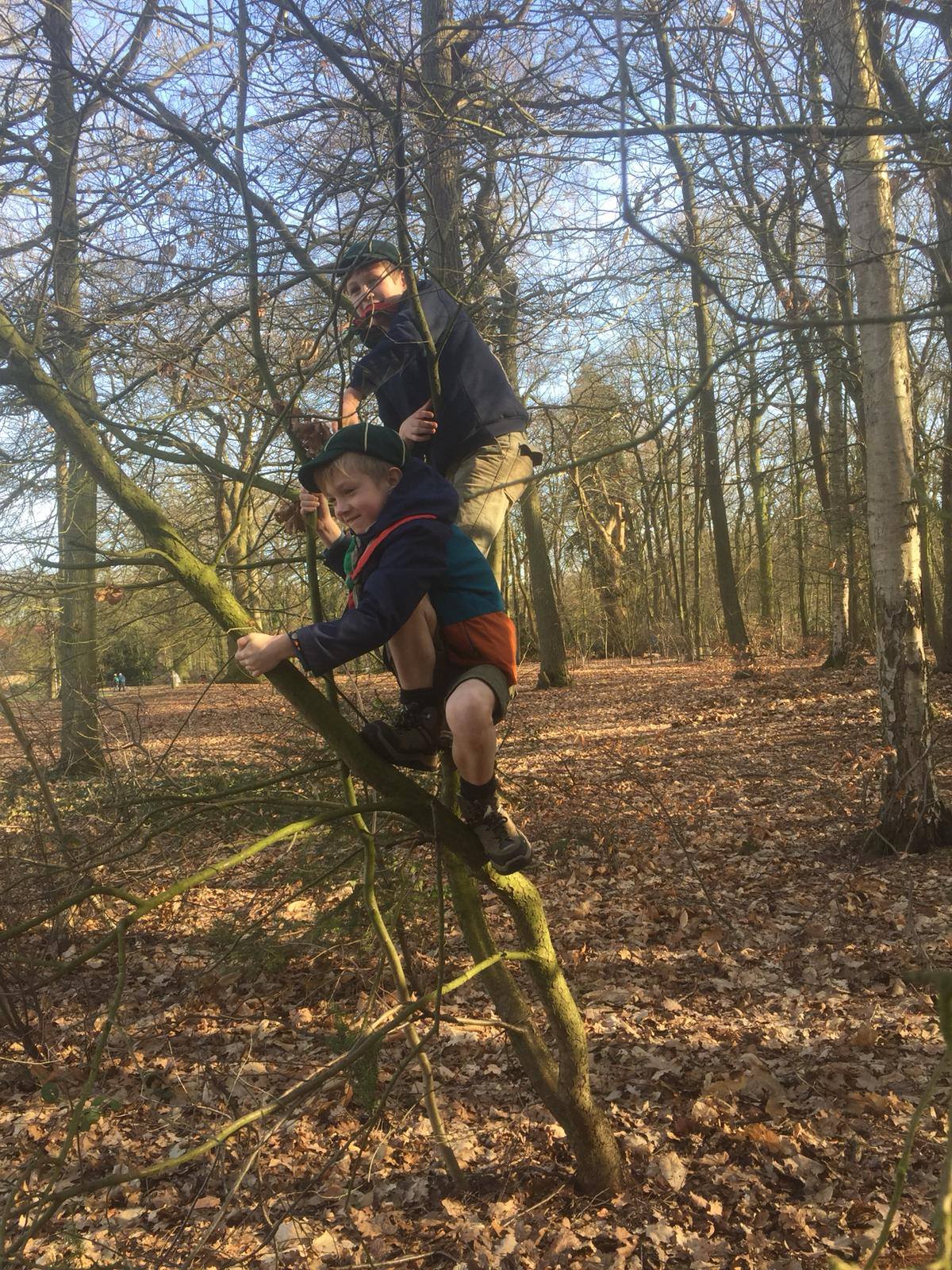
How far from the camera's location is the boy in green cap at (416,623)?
2152mm

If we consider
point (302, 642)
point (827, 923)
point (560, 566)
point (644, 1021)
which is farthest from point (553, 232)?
point (560, 566)

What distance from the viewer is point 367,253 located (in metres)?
2.38

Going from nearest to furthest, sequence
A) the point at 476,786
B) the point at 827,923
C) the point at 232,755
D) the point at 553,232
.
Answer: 1. the point at 476,786
2. the point at 553,232
3. the point at 827,923
4. the point at 232,755

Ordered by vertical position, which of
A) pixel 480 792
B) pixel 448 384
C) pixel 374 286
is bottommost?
pixel 480 792

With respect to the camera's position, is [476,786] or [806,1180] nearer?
[476,786]

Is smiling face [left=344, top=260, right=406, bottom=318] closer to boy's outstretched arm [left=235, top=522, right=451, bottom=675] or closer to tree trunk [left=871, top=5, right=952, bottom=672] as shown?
boy's outstretched arm [left=235, top=522, right=451, bottom=675]

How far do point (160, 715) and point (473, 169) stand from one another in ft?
37.9

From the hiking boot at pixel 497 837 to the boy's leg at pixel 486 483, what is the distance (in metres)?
0.88

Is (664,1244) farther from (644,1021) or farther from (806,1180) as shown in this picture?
(644,1021)

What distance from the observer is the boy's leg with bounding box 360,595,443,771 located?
237cm

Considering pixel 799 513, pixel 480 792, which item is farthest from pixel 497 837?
pixel 799 513

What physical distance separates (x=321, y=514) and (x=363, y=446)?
1.23ft

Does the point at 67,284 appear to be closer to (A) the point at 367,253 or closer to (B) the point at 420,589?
(A) the point at 367,253

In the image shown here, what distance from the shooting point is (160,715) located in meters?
13.0
